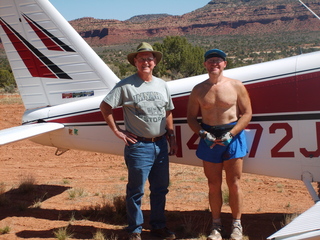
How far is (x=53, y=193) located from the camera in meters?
6.90

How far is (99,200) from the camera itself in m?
6.51

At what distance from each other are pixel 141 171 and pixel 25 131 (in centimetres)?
172

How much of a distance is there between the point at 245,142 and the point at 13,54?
3.78 meters

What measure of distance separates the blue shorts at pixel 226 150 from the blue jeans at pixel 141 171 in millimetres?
461

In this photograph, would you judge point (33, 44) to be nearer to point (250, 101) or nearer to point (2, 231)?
point (2, 231)

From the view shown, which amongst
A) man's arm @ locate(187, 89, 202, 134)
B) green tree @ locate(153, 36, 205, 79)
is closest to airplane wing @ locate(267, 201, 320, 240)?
man's arm @ locate(187, 89, 202, 134)

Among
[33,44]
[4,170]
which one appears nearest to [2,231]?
[33,44]

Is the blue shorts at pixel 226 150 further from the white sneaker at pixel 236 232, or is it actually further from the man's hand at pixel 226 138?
the white sneaker at pixel 236 232

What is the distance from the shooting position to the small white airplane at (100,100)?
434 cm

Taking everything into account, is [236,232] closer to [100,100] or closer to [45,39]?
[100,100]

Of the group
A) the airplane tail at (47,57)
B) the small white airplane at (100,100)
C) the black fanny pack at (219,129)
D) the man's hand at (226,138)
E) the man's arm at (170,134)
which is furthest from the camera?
the airplane tail at (47,57)

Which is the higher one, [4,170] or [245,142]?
[245,142]

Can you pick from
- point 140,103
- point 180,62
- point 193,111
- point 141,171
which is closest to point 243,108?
point 193,111

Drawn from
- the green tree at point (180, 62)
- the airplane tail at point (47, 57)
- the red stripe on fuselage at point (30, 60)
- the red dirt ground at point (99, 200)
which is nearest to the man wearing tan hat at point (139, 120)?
the red dirt ground at point (99, 200)
